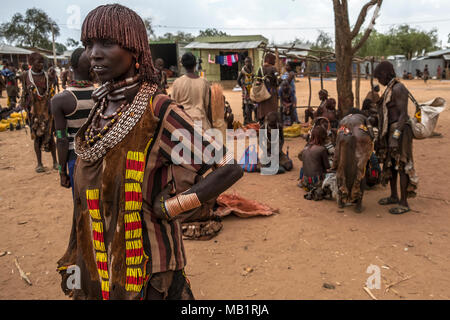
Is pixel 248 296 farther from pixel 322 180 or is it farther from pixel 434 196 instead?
pixel 434 196

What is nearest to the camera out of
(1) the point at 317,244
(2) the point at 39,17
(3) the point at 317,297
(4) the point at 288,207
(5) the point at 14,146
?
(3) the point at 317,297

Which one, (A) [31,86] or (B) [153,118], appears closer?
(B) [153,118]

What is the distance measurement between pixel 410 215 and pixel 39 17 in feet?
176

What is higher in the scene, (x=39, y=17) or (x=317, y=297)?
(x=39, y=17)

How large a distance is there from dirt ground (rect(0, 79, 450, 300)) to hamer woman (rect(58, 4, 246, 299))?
5.51 feet

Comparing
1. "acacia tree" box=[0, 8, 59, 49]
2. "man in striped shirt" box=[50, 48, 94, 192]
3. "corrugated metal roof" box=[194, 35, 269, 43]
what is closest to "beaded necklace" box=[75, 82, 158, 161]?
"man in striped shirt" box=[50, 48, 94, 192]

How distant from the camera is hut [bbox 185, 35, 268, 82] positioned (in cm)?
2277

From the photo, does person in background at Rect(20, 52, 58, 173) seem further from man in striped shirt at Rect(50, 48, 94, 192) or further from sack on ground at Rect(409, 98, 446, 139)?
sack on ground at Rect(409, 98, 446, 139)

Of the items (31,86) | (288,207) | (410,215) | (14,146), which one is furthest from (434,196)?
(14,146)

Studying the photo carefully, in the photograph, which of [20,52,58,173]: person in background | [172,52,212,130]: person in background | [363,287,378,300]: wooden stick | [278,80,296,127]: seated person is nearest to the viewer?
[363,287,378,300]: wooden stick

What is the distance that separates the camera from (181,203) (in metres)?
1.42

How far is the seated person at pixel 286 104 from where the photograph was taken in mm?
10272

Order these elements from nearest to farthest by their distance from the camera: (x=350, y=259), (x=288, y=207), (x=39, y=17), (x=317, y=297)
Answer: (x=317, y=297) → (x=350, y=259) → (x=288, y=207) → (x=39, y=17)

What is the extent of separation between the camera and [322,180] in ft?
17.4
